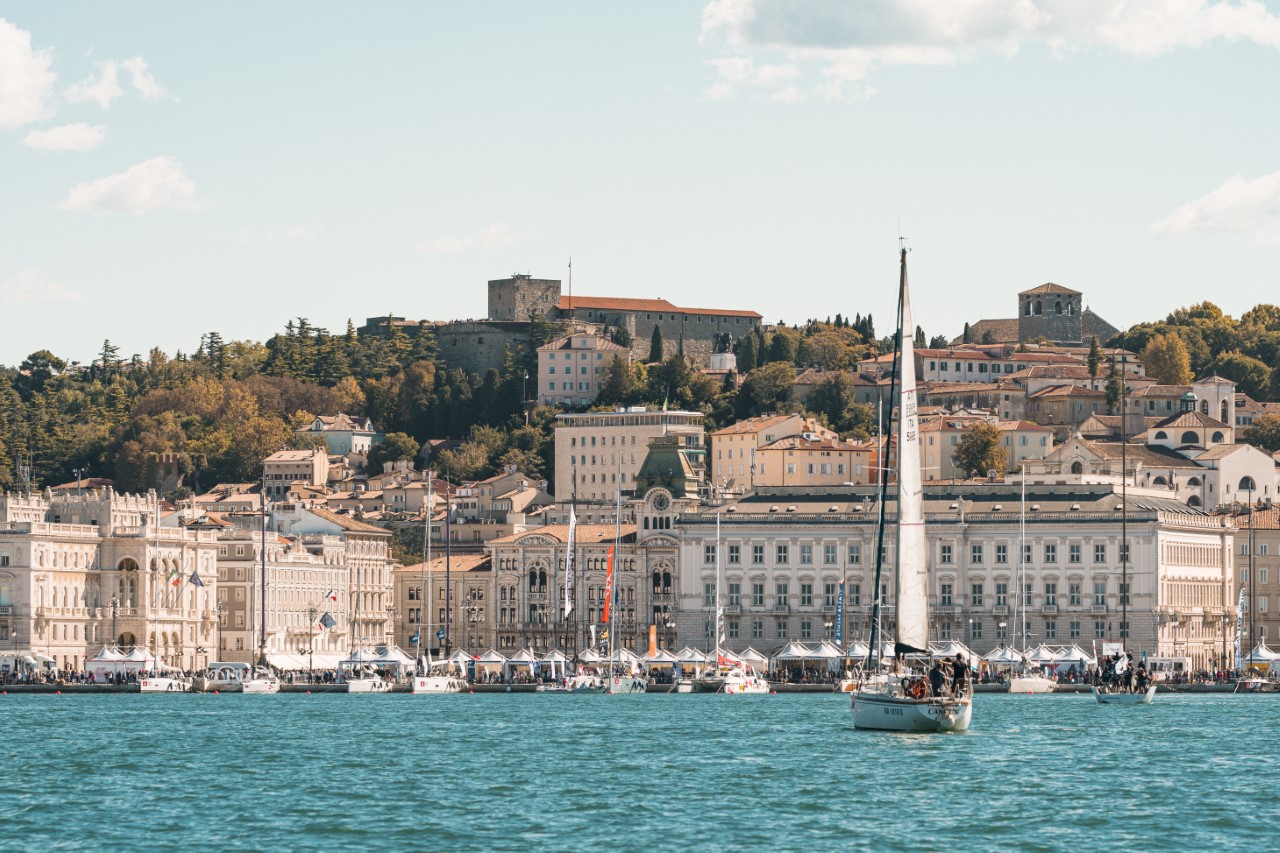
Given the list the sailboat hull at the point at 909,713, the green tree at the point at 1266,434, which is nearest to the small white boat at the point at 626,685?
the sailboat hull at the point at 909,713

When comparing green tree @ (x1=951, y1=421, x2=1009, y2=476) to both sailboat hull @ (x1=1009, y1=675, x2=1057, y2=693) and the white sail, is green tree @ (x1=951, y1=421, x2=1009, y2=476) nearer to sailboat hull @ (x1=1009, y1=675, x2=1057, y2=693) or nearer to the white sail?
sailboat hull @ (x1=1009, y1=675, x2=1057, y2=693)

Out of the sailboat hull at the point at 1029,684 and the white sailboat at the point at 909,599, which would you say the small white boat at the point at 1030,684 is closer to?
the sailboat hull at the point at 1029,684

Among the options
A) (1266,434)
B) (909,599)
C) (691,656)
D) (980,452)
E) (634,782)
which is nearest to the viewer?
(634,782)

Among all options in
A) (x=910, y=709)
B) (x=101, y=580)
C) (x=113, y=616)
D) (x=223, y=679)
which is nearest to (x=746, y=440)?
(x=101, y=580)

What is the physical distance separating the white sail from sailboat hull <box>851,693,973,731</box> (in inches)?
60.1

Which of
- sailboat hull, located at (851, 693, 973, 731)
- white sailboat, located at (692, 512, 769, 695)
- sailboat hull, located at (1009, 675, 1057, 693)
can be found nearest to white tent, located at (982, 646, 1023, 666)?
sailboat hull, located at (1009, 675, 1057, 693)

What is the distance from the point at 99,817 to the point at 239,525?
4620 inches

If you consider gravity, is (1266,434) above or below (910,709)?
above

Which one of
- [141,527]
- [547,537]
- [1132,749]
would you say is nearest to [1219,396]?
[547,537]

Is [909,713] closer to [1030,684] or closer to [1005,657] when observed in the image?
[1030,684]

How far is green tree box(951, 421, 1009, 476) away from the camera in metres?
179

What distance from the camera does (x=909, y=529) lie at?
237 feet

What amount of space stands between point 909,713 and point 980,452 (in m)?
108

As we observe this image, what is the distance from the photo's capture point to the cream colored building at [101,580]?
457 feet
